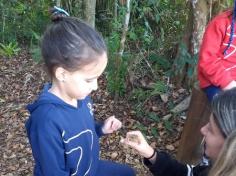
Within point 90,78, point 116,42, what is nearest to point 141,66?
point 116,42

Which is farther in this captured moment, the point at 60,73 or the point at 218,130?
the point at 60,73

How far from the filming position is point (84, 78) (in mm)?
1729

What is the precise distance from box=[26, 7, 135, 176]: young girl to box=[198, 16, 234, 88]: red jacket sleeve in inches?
36.3

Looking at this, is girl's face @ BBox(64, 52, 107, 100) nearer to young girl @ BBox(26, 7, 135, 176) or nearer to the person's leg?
young girl @ BBox(26, 7, 135, 176)

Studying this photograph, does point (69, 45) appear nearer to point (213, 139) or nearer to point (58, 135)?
point (58, 135)

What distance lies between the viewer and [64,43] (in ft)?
5.50

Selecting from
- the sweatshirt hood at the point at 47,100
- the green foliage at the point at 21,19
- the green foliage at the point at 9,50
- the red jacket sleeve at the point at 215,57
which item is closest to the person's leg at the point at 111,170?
the sweatshirt hood at the point at 47,100

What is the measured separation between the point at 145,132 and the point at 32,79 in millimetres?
1784

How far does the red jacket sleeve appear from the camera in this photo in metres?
2.41

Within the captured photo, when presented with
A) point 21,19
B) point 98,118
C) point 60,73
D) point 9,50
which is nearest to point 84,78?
point 60,73

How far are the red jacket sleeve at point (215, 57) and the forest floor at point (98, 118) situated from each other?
3.48ft

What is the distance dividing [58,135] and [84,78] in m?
0.29

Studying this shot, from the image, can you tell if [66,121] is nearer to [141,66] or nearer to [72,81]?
[72,81]

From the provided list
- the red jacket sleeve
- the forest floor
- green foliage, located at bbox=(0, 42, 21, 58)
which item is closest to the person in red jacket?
the red jacket sleeve
